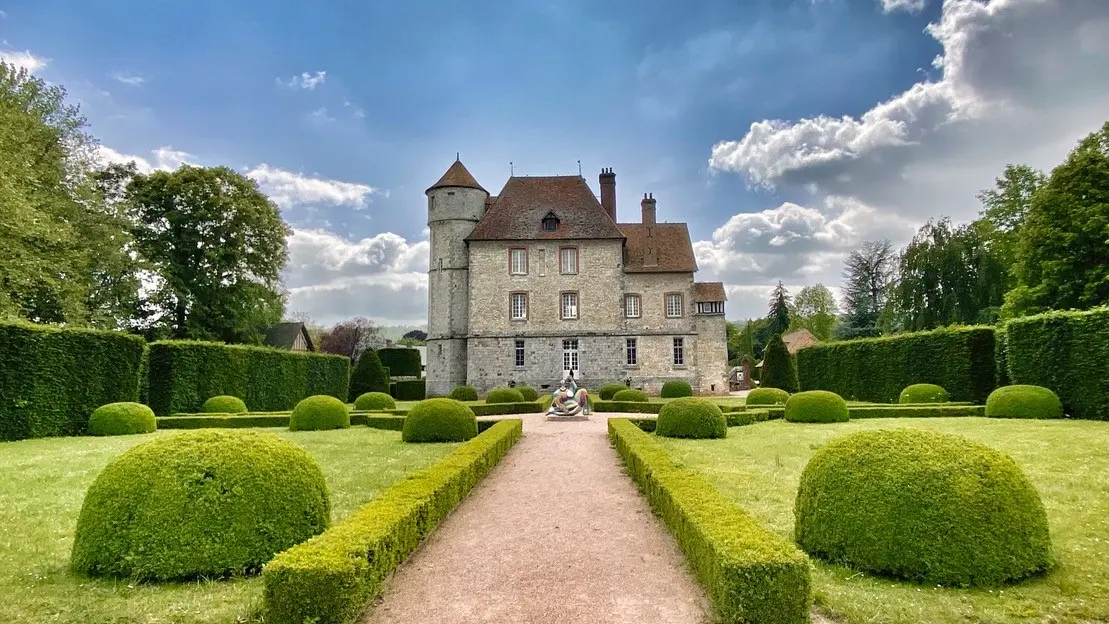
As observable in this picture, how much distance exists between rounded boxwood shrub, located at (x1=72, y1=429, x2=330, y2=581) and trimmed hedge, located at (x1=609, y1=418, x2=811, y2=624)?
3119 mm

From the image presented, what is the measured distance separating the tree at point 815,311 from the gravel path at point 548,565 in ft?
204

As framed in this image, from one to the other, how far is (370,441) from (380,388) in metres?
19.1

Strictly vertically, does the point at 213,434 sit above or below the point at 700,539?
above

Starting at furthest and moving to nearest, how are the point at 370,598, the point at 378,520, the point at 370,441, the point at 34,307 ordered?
1. the point at 34,307
2. the point at 370,441
3. the point at 378,520
4. the point at 370,598

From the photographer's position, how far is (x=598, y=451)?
12.5 metres

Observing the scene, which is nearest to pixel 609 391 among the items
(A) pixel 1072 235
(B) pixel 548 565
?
(A) pixel 1072 235

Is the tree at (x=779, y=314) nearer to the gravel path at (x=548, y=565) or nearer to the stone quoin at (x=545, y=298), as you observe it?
the stone quoin at (x=545, y=298)

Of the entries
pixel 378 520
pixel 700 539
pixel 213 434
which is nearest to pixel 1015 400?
pixel 700 539

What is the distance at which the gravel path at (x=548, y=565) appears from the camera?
Answer: 4523 mm

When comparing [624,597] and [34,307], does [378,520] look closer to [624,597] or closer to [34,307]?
[624,597]

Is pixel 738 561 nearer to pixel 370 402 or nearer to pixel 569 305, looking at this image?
pixel 370 402

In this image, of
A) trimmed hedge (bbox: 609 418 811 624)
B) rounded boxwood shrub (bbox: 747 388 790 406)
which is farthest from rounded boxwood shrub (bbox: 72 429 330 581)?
rounded boxwood shrub (bbox: 747 388 790 406)

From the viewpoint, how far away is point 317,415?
17.2m

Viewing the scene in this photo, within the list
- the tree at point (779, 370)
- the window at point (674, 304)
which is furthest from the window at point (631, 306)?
the tree at point (779, 370)
